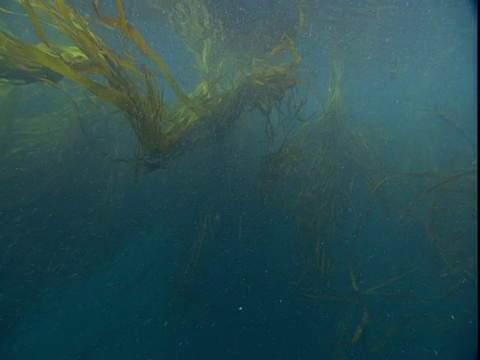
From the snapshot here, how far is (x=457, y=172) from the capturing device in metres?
5.31

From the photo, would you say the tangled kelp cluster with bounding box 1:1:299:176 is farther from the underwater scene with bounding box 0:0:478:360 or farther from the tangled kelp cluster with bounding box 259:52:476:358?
the tangled kelp cluster with bounding box 259:52:476:358

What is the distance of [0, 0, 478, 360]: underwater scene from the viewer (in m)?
4.99

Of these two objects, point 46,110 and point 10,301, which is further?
point 46,110

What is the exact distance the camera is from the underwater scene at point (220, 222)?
4.99 meters

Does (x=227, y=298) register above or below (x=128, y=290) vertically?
below

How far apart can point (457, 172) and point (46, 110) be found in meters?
6.21

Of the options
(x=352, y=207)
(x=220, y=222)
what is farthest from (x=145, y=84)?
(x=352, y=207)

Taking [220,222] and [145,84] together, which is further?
[220,222]

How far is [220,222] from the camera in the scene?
19.2 feet

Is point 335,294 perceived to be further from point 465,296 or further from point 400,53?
point 400,53

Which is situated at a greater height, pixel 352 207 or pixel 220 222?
pixel 220 222

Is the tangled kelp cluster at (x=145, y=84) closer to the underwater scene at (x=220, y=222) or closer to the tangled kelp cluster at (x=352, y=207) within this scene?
the underwater scene at (x=220, y=222)

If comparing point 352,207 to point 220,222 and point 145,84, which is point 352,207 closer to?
point 220,222

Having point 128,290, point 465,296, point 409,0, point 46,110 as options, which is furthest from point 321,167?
point 409,0
